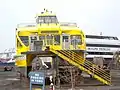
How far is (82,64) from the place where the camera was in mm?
24797

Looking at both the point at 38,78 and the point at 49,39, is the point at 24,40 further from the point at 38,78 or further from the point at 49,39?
the point at 38,78

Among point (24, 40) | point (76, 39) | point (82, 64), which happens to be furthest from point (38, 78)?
point (76, 39)

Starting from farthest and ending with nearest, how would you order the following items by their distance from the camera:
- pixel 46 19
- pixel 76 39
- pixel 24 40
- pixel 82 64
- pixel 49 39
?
pixel 46 19, pixel 76 39, pixel 24 40, pixel 49 39, pixel 82 64

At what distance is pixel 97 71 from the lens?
25.0m

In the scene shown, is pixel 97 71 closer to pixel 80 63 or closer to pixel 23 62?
pixel 80 63

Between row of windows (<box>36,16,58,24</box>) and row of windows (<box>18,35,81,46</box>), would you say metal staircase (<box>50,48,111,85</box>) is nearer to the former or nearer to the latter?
row of windows (<box>18,35,81,46</box>)

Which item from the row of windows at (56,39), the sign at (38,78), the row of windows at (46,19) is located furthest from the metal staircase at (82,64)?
the sign at (38,78)

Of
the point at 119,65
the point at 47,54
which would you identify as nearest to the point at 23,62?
the point at 47,54

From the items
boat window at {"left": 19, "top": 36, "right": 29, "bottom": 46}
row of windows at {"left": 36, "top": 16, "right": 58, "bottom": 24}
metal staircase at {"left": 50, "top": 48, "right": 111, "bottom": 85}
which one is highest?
row of windows at {"left": 36, "top": 16, "right": 58, "bottom": 24}

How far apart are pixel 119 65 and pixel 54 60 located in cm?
4331

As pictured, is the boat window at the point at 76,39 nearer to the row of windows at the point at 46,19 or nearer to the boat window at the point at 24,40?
the row of windows at the point at 46,19

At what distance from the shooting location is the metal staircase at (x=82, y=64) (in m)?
24.3

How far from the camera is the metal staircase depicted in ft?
79.7

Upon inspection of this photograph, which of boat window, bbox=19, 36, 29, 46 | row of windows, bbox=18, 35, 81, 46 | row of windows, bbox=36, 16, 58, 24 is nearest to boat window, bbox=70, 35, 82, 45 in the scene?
row of windows, bbox=18, 35, 81, 46
